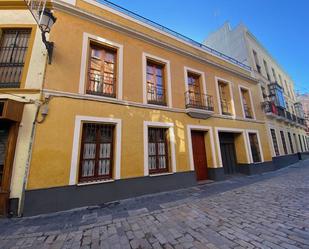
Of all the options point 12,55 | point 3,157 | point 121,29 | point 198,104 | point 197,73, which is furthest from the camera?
point 197,73

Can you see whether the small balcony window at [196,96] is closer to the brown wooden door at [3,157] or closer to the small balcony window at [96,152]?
the small balcony window at [96,152]

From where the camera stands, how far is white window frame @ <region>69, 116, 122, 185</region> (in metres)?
4.77

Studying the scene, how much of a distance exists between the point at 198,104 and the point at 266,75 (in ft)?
36.9

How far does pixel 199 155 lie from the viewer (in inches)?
324

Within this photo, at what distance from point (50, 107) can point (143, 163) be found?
3724mm

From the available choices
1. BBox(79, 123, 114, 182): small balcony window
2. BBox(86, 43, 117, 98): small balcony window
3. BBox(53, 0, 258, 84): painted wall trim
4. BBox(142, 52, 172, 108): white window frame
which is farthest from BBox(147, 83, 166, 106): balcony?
BBox(79, 123, 114, 182): small balcony window

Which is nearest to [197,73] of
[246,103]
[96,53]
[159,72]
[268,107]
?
[159,72]

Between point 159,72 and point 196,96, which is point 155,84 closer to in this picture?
point 159,72

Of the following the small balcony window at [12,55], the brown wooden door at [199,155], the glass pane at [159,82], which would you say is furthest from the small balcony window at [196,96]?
the small balcony window at [12,55]

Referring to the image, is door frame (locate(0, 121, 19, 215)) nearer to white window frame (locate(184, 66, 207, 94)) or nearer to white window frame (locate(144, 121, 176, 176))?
white window frame (locate(144, 121, 176, 176))

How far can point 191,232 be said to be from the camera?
3.07 m

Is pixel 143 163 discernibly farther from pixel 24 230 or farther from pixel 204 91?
pixel 204 91

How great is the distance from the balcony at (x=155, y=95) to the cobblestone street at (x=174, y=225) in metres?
4.22

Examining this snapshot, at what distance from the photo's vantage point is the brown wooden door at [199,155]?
805cm
